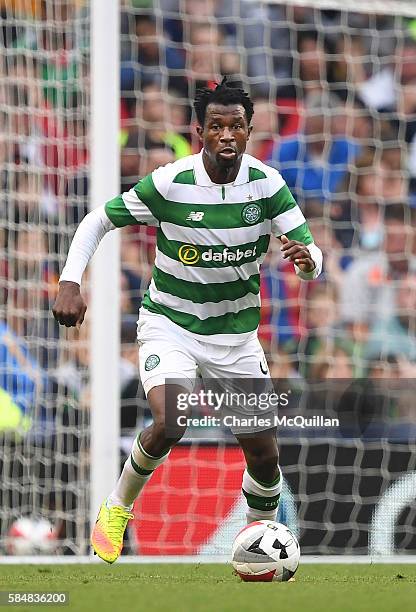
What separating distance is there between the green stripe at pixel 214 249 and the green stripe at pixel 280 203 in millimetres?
136

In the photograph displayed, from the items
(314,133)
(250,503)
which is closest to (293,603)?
(250,503)

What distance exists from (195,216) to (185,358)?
0.64m

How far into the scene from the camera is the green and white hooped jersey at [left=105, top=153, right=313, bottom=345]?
19.0 feet

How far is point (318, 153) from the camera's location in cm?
934

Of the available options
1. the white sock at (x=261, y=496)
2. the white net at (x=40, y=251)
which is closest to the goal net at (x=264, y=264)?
the white net at (x=40, y=251)

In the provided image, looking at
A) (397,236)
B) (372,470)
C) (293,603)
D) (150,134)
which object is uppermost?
(150,134)

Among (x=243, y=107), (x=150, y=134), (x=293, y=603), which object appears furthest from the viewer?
(x=150, y=134)

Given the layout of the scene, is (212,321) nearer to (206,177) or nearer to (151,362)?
(151,362)

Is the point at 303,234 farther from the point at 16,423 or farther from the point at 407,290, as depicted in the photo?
the point at 407,290

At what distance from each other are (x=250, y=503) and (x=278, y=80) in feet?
13.8

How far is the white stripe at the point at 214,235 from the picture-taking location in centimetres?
577

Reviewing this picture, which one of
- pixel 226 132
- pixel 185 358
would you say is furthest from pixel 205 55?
pixel 185 358

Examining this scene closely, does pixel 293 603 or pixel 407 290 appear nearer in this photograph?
pixel 293 603

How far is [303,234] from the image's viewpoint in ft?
18.8
